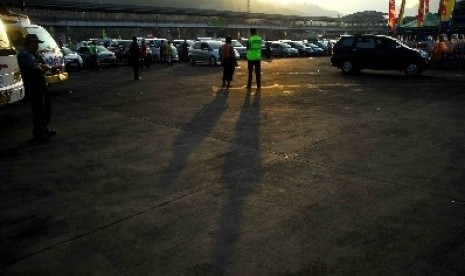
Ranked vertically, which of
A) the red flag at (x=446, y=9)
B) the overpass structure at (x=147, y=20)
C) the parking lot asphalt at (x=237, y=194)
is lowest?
the parking lot asphalt at (x=237, y=194)

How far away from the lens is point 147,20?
6203 centimetres

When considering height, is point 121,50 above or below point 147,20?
below

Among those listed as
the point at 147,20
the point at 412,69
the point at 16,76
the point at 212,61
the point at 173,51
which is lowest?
the point at 412,69

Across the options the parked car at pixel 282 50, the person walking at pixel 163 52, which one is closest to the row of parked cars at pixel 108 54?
the person walking at pixel 163 52

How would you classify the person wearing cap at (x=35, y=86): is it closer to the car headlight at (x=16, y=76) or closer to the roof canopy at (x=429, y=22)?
the car headlight at (x=16, y=76)

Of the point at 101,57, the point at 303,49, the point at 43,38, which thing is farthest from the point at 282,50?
the point at 43,38

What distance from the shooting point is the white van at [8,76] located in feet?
22.1

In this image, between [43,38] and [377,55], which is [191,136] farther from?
[377,55]

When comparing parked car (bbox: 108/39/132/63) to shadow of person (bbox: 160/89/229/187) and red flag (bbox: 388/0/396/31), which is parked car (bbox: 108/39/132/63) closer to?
shadow of person (bbox: 160/89/229/187)

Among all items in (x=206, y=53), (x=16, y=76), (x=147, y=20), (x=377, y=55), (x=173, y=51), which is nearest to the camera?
(x=16, y=76)

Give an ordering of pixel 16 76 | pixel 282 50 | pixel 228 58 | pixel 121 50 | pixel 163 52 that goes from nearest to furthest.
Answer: pixel 16 76, pixel 228 58, pixel 163 52, pixel 121 50, pixel 282 50

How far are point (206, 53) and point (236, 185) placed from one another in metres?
21.3

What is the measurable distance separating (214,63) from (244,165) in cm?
2015

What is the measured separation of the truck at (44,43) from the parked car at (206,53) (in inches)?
508
